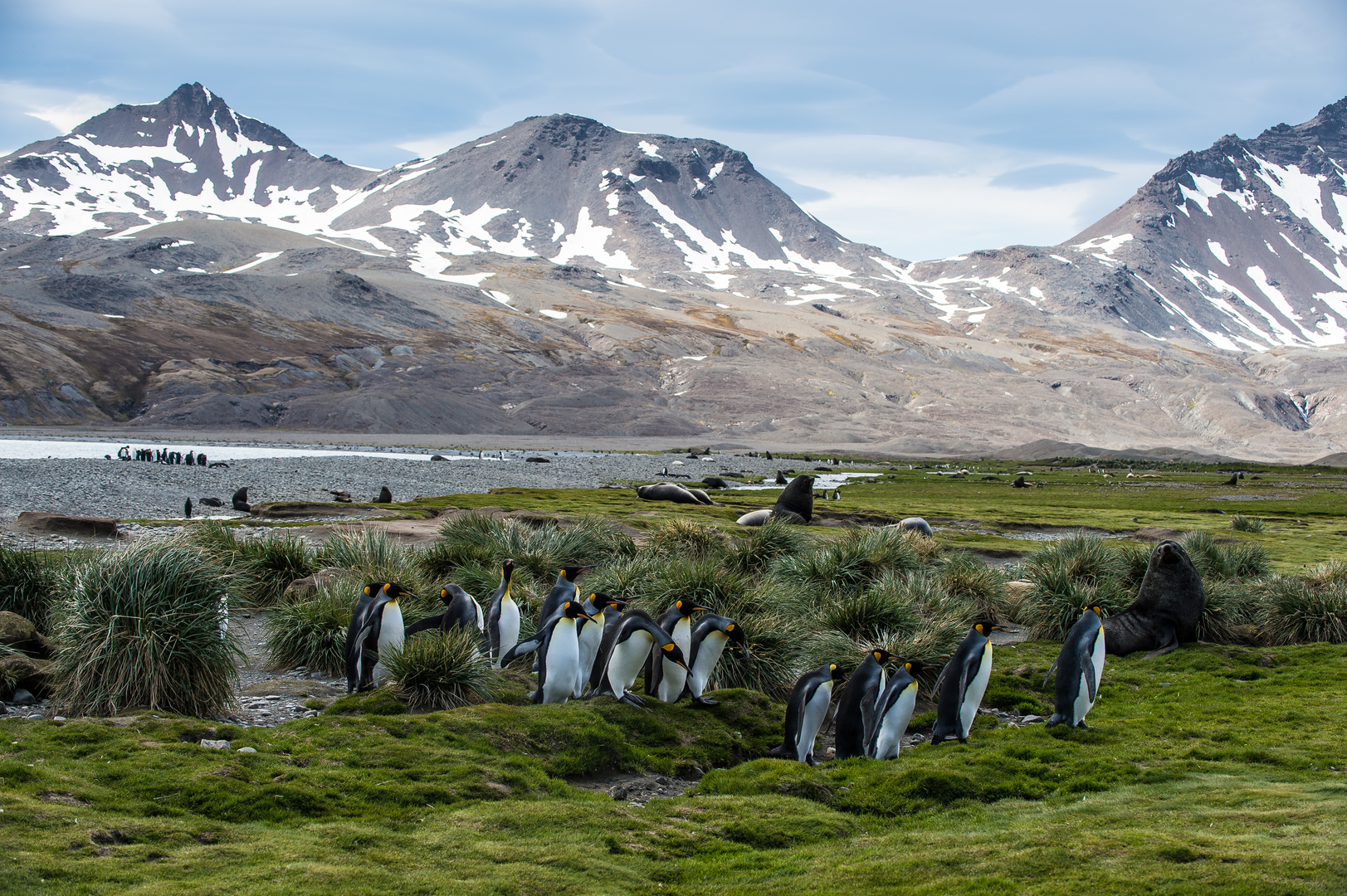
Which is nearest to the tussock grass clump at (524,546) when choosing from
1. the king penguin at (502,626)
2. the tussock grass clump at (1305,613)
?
the king penguin at (502,626)

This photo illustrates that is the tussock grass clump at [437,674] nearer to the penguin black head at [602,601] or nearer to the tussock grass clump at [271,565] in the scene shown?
the penguin black head at [602,601]

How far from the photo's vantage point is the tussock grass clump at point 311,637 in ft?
34.7

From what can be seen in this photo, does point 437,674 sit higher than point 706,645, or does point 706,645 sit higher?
point 706,645

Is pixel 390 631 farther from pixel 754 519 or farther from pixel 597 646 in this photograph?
pixel 754 519

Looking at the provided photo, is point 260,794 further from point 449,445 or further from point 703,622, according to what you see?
point 449,445

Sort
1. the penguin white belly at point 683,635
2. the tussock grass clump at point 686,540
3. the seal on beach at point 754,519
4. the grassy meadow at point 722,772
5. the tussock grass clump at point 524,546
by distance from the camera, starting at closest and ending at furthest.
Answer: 1. the grassy meadow at point 722,772
2. the penguin white belly at point 683,635
3. the tussock grass clump at point 524,546
4. the tussock grass clump at point 686,540
5. the seal on beach at point 754,519

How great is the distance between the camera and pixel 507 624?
10.4 meters

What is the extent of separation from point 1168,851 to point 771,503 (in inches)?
1136

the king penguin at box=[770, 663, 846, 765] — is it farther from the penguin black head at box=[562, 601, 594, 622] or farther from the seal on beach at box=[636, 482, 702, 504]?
the seal on beach at box=[636, 482, 702, 504]

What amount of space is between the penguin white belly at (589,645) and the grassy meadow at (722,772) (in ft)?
2.27

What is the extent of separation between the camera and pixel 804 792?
23.4ft

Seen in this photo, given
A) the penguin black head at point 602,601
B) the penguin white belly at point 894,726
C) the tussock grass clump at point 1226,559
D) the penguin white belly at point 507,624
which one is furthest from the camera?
the tussock grass clump at point 1226,559

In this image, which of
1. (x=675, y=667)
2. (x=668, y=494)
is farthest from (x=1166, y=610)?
(x=668, y=494)

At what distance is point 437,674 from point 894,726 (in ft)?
14.6
